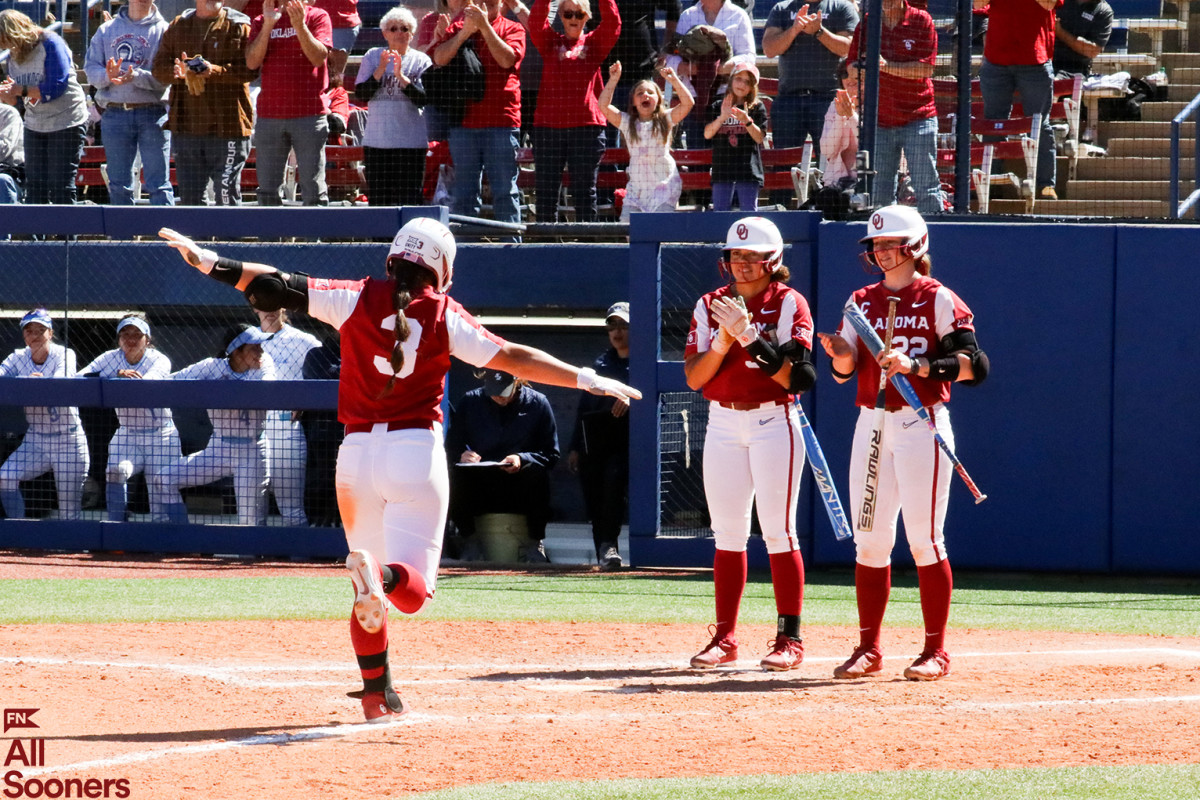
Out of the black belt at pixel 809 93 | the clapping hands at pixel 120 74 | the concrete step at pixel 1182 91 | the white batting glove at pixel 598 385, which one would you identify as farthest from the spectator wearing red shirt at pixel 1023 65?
the white batting glove at pixel 598 385

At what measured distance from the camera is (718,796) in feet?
14.9

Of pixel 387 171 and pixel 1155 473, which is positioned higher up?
pixel 387 171

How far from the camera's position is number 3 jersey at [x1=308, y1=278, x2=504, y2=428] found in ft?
17.7

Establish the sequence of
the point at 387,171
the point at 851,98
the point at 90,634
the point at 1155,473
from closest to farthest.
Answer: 1. the point at 90,634
2. the point at 1155,473
3. the point at 851,98
4. the point at 387,171

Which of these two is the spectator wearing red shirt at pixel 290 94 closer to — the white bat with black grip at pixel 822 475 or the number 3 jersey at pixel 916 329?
the white bat with black grip at pixel 822 475

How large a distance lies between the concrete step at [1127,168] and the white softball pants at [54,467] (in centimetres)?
861

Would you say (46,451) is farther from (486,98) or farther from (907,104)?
(907,104)

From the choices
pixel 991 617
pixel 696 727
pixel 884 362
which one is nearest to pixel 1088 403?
pixel 991 617

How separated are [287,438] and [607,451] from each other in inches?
95.9

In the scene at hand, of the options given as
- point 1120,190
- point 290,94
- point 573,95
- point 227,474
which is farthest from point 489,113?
point 1120,190

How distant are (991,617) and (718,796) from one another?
4.57 metres

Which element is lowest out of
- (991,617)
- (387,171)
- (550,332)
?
(991,617)

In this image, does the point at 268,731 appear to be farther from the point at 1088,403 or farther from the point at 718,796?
the point at 1088,403

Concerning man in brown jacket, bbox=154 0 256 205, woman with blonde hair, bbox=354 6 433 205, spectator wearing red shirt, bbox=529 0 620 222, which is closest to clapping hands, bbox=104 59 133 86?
man in brown jacket, bbox=154 0 256 205
